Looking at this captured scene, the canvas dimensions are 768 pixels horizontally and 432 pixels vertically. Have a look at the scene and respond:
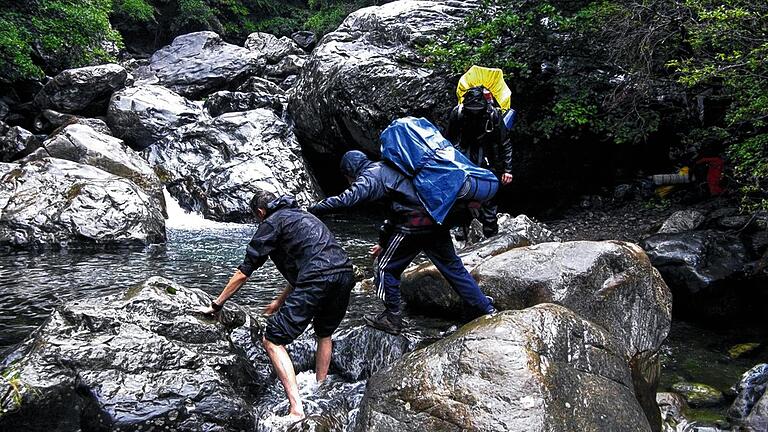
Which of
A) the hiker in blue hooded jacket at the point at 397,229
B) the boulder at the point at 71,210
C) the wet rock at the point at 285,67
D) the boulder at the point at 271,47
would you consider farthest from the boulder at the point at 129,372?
the boulder at the point at 271,47

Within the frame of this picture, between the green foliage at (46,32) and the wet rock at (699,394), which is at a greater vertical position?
the green foliage at (46,32)

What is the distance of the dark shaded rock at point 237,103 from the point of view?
1888cm

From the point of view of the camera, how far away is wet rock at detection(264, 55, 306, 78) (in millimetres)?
25156

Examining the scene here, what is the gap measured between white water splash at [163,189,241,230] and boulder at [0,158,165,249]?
177 centimetres

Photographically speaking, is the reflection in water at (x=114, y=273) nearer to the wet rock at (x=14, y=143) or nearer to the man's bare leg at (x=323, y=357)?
the man's bare leg at (x=323, y=357)

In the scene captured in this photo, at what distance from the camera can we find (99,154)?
1328 cm

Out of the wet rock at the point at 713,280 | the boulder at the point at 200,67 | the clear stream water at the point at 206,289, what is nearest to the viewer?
the clear stream water at the point at 206,289

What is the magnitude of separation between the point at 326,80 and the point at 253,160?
2.79m

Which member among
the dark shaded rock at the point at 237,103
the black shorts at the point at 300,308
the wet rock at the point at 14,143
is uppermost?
the dark shaded rock at the point at 237,103

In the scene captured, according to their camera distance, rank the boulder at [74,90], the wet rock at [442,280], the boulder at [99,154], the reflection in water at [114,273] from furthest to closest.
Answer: the boulder at [74,90], the boulder at [99,154], the reflection in water at [114,273], the wet rock at [442,280]

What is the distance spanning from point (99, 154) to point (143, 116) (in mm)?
3895

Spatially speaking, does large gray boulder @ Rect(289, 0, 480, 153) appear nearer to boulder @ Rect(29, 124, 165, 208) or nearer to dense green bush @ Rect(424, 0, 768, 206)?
dense green bush @ Rect(424, 0, 768, 206)

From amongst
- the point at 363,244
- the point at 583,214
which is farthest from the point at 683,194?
the point at 363,244

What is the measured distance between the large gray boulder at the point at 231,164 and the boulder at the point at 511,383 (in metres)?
10.6
